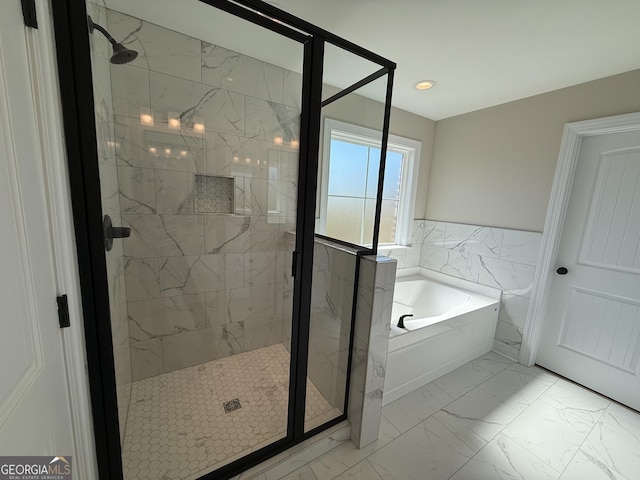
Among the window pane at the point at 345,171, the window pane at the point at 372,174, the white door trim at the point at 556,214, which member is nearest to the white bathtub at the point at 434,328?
the white door trim at the point at 556,214

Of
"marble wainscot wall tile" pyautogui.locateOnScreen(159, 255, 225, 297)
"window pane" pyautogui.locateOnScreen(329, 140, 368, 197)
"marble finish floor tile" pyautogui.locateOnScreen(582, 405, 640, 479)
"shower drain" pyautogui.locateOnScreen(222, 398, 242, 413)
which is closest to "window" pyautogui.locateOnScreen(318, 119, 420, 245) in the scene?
"window pane" pyautogui.locateOnScreen(329, 140, 368, 197)

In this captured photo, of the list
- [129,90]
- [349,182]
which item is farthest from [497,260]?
[129,90]

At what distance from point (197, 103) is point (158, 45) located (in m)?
0.37

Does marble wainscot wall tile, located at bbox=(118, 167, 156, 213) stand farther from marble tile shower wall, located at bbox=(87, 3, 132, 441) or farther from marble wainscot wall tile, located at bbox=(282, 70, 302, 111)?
marble wainscot wall tile, located at bbox=(282, 70, 302, 111)

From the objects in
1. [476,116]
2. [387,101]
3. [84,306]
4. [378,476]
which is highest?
[476,116]

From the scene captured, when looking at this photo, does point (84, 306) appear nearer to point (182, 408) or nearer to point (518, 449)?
point (182, 408)

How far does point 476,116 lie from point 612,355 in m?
2.39

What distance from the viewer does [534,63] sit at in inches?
68.9

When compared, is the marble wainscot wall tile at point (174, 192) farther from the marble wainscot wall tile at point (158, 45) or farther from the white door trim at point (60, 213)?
the white door trim at point (60, 213)

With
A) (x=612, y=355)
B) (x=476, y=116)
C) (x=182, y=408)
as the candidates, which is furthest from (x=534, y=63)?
(x=182, y=408)

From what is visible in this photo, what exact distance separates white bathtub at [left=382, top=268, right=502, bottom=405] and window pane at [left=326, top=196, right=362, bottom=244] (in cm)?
77

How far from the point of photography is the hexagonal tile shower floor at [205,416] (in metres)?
1.29

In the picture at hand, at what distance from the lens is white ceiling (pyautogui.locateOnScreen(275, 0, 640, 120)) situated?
1304 millimetres

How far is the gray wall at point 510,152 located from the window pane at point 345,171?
1339 millimetres
